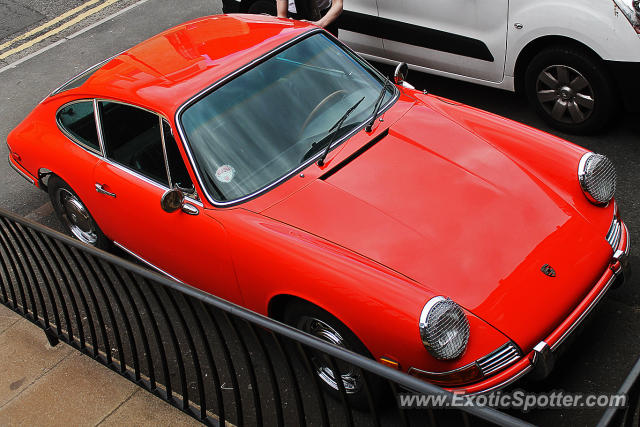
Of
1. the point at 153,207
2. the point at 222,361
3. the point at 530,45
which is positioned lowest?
the point at 222,361

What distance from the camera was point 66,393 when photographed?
4.38m

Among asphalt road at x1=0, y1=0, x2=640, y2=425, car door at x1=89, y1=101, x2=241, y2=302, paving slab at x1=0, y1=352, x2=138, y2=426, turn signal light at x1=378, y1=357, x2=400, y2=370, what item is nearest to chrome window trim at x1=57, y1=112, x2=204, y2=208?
car door at x1=89, y1=101, x2=241, y2=302

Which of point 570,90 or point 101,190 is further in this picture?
point 570,90

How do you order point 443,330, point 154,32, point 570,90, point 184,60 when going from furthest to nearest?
point 154,32 → point 570,90 → point 184,60 → point 443,330

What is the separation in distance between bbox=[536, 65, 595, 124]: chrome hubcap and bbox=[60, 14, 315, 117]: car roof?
2036 mm

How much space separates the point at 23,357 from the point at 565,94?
4.36 metres

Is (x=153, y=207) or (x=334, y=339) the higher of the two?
(x=153, y=207)

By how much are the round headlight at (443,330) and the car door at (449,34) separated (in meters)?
3.32

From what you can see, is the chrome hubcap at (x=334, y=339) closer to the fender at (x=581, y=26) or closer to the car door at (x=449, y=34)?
the fender at (x=581, y=26)

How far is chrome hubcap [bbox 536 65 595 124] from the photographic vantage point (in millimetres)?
5914

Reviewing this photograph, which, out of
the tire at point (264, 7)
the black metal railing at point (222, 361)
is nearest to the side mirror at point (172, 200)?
the black metal railing at point (222, 361)

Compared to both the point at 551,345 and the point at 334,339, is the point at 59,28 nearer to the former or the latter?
the point at 334,339

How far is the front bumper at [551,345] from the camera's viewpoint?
3.53 meters

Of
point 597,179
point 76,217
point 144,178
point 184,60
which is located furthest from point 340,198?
point 76,217
